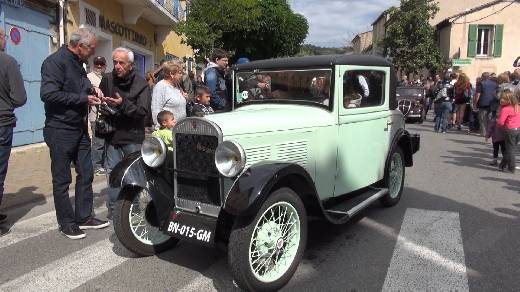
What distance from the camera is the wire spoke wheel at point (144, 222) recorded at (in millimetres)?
4344

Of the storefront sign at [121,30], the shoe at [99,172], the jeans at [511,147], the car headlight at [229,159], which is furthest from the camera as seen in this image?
the storefront sign at [121,30]

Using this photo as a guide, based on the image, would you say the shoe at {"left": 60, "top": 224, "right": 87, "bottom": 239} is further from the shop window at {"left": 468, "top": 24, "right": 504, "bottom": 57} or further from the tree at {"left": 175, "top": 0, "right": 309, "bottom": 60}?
the shop window at {"left": 468, "top": 24, "right": 504, "bottom": 57}

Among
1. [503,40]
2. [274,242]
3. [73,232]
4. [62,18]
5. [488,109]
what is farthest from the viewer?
[503,40]

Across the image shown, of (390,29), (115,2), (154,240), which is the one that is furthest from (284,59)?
(390,29)

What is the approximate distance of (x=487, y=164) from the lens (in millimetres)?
9328

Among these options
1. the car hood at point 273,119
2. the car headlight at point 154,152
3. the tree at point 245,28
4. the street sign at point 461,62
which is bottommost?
the car headlight at point 154,152

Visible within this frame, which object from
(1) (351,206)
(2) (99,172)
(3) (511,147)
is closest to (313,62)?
(1) (351,206)

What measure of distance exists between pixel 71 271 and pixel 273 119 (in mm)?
2102

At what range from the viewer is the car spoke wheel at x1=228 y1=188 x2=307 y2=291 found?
335 centimetres

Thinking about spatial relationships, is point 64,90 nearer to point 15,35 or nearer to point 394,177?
point 394,177

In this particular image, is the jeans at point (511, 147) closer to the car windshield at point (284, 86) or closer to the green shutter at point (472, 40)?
the car windshield at point (284, 86)

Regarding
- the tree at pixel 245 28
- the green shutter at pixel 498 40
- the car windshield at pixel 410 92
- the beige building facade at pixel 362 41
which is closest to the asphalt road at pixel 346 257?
the tree at pixel 245 28

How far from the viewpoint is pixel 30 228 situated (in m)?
5.21

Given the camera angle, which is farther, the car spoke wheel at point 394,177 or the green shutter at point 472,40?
the green shutter at point 472,40
